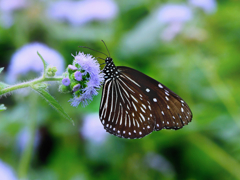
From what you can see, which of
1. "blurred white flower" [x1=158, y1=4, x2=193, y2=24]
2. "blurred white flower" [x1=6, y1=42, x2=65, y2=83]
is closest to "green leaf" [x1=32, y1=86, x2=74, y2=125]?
"blurred white flower" [x1=6, y1=42, x2=65, y2=83]

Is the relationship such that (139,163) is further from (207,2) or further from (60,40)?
(207,2)

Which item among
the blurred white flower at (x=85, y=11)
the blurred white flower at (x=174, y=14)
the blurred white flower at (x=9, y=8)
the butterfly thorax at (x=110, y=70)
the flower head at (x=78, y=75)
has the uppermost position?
the blurred white flower at (x=174, y=14)

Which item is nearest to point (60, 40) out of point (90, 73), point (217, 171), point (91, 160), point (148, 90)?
point (91, 160)

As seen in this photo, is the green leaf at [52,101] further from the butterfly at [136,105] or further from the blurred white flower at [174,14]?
the blurred white flower at [174,14]

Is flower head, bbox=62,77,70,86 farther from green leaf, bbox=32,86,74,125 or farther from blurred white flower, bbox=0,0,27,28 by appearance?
blurred white flower, bbox=0,0,27,28

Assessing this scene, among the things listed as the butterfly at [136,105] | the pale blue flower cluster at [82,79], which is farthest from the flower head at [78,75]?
the butterfly at [136,105]
